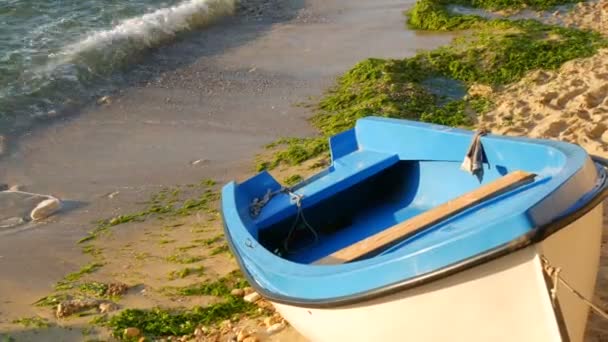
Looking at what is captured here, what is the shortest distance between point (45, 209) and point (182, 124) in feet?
7.63

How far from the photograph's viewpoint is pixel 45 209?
7.17m

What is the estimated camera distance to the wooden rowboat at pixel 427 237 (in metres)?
3.55

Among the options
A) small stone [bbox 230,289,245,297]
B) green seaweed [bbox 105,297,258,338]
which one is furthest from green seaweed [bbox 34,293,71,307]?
small stone [bbox 230,289,245,297]

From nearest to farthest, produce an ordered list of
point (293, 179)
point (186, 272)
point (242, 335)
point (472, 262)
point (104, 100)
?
point (472, 262) < point (242, 335) < point (186, 272) < point (293, 179) < point (104, 100)

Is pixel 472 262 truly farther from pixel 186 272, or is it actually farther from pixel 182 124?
pixel 182 124

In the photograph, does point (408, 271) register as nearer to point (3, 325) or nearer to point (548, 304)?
point (548, 304)

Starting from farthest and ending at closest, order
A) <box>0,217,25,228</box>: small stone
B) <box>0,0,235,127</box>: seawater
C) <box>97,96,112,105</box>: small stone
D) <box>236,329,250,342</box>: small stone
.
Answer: <box>0,0,235,127</box>: seawater
<box>97,96,112,105</box>: small stone
<box>0,217,25,228</box>: small stone
<box>236,329,250,342</box>: small stone

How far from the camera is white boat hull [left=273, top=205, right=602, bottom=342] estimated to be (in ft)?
11.6

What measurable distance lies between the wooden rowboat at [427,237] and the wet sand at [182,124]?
1.97 m

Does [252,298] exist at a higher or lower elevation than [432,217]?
lower

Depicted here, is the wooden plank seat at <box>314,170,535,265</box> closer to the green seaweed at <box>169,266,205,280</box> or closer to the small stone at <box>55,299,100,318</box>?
the green seaweed at <box>169,266,205,280</box>

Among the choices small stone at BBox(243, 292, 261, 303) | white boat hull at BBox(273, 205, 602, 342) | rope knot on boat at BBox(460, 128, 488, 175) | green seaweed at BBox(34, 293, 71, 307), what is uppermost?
rope knot on boat at BBox(460, 128, 488, 175)

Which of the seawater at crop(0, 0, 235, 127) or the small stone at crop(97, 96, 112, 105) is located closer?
the small stone at crop(97, 96, 112, 105)

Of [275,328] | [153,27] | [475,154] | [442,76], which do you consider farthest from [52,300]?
[153,27]
